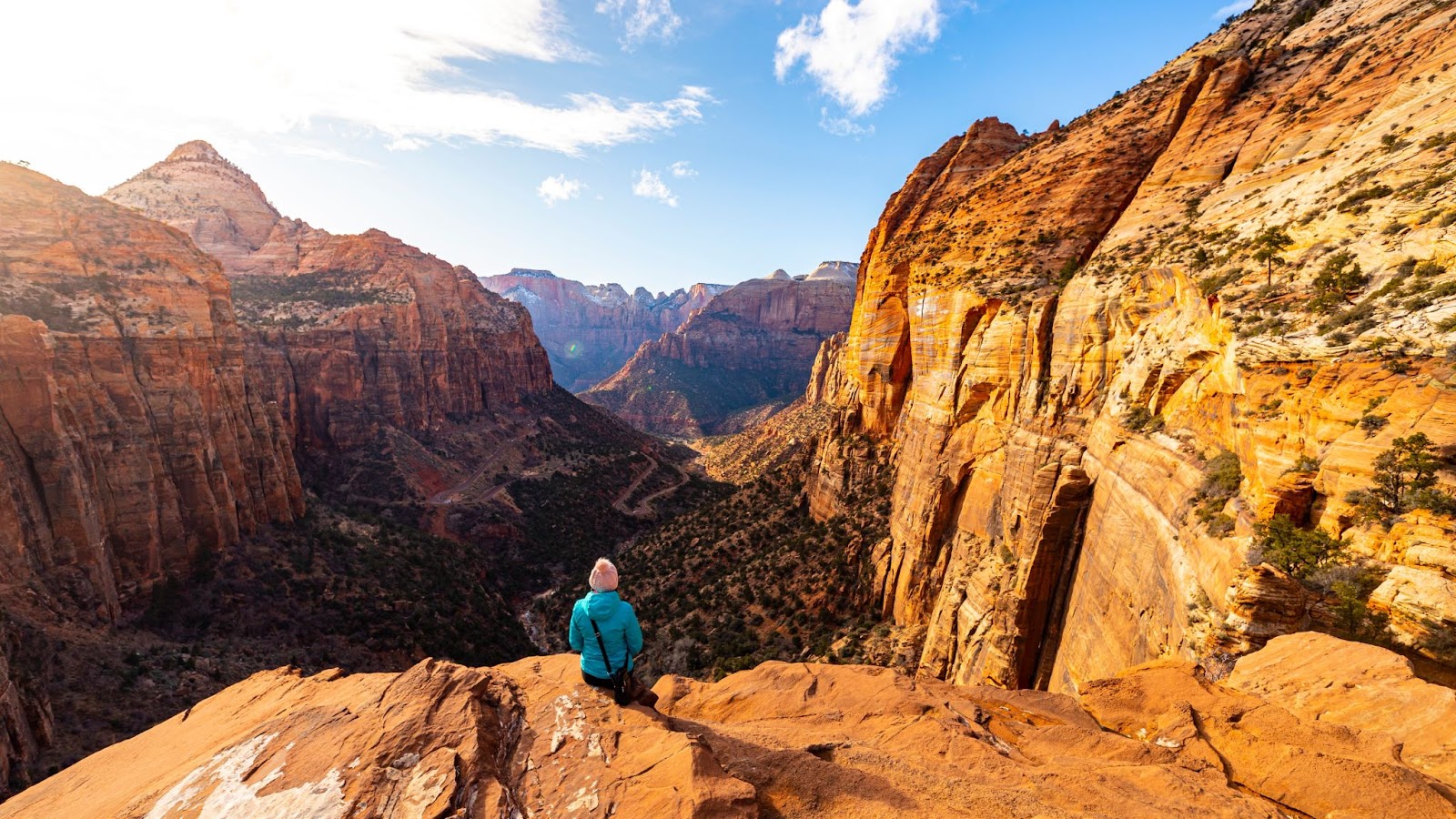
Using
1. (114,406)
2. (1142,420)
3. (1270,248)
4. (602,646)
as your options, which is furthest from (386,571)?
(1270,248)

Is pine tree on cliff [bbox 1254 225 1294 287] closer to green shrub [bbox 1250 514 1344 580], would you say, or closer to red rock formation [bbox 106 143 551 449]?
green shrub [bbox 1250 514 1344 580]

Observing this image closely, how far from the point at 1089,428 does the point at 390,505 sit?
66.3 m

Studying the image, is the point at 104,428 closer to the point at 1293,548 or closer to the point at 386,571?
the point at 386,571

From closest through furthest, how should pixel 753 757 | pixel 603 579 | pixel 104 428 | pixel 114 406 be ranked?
1. pixel 753 757
2. pixel 603 579
3. pixel 104 428
4. pixel 114 406

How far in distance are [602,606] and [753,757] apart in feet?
9.35

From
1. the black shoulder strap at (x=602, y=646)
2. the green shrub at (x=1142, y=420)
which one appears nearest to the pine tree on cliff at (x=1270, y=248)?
the green shrub at (x=1142, y=420)

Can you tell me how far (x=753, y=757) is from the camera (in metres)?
7.17

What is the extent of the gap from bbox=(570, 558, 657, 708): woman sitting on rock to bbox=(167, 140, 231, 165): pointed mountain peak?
13449 centimetres

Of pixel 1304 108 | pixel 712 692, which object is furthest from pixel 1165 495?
pixel 1304 108

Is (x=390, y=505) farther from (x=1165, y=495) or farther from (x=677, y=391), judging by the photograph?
(x=677, y=391)

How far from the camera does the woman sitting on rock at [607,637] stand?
8.07 metres

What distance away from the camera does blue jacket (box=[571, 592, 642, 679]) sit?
26.5ft

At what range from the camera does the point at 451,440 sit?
78.1 meters

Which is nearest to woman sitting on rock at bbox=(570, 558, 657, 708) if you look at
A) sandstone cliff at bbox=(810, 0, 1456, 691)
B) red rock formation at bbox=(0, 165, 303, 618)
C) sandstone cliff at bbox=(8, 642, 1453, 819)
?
sandstone cliff at bbox=(8, 642, 1453, 819)
